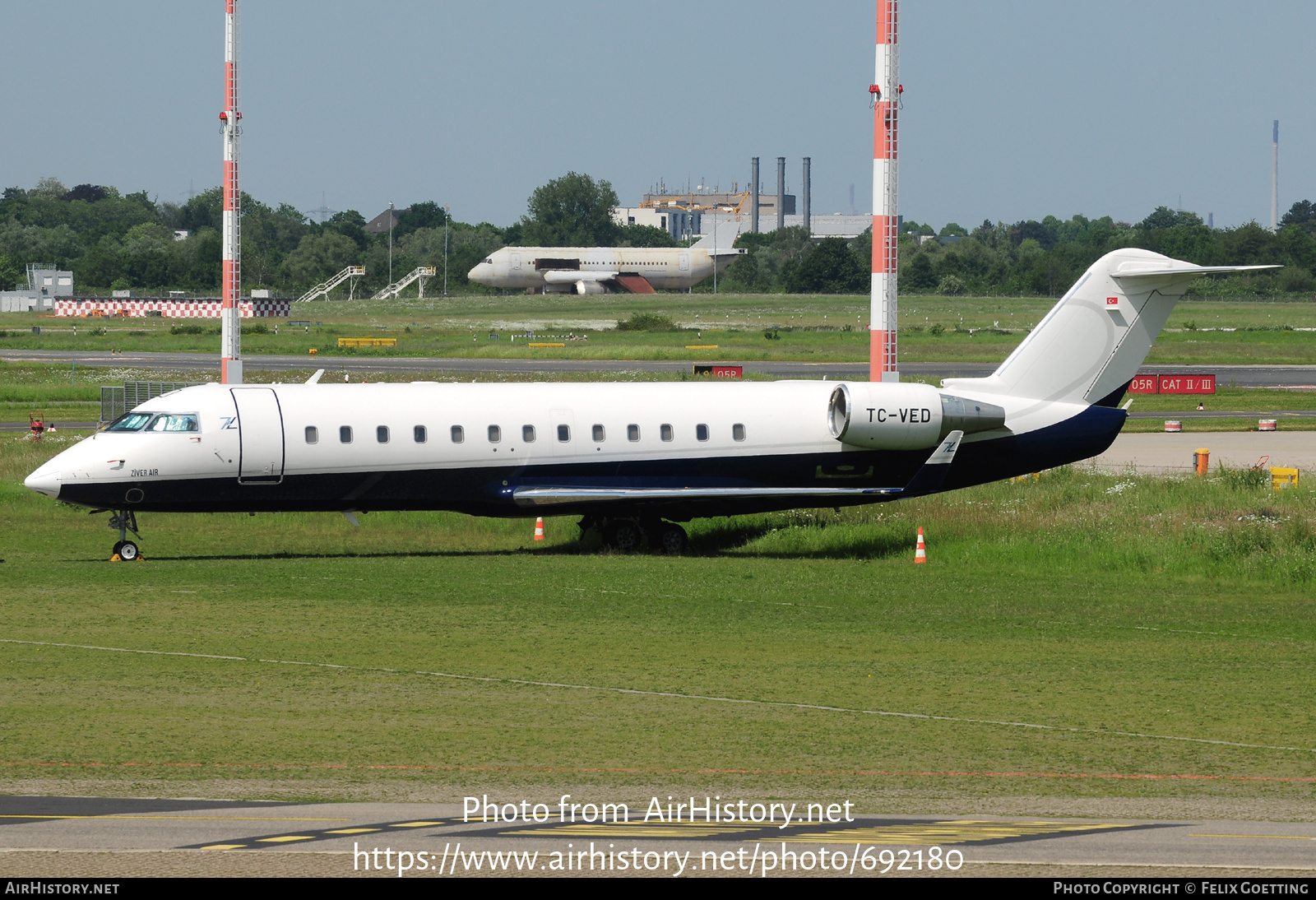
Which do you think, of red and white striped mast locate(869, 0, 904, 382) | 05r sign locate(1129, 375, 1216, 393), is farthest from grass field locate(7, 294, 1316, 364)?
red and white striped mast locate(869, 0, 904, 382)

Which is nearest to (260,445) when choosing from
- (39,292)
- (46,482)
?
(46,482)

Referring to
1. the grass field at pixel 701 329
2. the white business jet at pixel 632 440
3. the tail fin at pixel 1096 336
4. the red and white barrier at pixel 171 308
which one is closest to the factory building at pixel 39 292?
the grass field at pixel 701 329

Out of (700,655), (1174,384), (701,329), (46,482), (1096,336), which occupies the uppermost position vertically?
(701,329)

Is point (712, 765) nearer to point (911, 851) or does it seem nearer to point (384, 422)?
point (911, 851)

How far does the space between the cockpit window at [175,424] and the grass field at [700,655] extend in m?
2.33

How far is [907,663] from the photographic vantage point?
17859 millimetres

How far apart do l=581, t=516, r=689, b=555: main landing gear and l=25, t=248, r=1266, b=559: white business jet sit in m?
0.03

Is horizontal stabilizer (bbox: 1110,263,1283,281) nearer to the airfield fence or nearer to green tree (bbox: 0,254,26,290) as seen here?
the airfield fence

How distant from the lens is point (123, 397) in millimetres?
43500

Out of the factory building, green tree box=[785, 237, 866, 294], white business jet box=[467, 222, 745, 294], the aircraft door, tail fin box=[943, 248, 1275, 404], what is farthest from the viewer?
green tree box=[785, 237, 866, 294]

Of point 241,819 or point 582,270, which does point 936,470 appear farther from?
point 582,270

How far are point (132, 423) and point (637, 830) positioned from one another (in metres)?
18.8

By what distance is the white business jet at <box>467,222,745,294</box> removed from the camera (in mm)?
170375

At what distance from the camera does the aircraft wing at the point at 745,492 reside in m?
27.3
